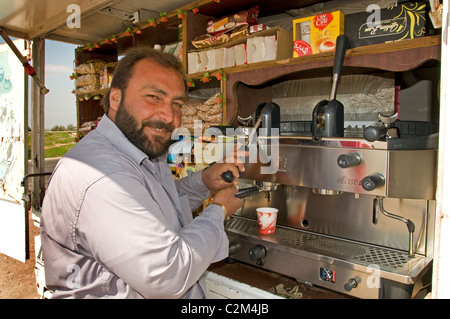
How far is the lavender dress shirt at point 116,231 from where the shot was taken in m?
0.76

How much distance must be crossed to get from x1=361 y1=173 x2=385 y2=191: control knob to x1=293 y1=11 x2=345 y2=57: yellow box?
58 centimetres

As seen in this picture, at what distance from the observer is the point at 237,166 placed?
1343 mm

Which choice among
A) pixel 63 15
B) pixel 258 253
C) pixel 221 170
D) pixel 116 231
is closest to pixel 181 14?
pixel 63 15

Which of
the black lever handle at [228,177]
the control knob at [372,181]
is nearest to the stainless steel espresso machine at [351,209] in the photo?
the control knob at [372,181]

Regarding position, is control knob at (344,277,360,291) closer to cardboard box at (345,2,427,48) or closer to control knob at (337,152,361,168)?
control knob at (337,152,361,168)

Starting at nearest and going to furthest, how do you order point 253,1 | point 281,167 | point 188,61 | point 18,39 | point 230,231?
point 281,167 < point 230,231 < point 253,1 < point 188,61 < point 18,39

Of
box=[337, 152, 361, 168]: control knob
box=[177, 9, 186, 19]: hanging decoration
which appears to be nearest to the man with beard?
box=[337, 152, 361, 168]: control knob

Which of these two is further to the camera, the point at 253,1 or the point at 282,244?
the point at 253,1

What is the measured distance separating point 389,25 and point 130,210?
3.59 feet

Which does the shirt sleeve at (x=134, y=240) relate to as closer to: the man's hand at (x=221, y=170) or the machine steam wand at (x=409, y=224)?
the man's hand at (x=221, y=170)
